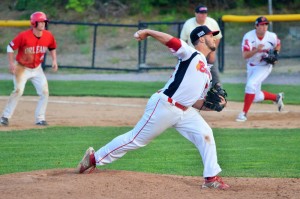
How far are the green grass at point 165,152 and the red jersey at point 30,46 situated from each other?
4.00 feet

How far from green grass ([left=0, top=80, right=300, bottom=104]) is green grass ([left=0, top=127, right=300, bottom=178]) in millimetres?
5165

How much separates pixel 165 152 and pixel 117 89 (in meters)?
8.99

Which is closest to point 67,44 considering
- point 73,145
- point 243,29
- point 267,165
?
point 243,29

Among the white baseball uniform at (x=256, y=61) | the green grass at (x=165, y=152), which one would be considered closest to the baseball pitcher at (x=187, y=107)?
the green grass at (x=165, y=152)

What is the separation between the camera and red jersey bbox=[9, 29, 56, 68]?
14.0 m

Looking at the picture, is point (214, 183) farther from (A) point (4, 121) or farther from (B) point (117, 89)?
(B) point (117, 89)

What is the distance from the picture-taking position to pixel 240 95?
19.4 m

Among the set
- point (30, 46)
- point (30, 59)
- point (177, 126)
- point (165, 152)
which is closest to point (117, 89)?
point (30, 59)

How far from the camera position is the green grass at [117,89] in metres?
19.3

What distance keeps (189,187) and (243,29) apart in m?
18.0

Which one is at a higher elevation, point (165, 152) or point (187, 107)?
point (187, 107)

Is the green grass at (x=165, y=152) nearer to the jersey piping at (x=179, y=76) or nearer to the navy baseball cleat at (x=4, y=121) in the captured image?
the navy baseball cleat at (x=4, y=121)

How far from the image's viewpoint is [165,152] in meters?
11.8

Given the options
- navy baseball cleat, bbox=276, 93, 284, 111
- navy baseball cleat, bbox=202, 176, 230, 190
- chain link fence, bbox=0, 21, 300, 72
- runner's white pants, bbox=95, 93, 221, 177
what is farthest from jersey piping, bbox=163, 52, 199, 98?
chain link fence, bbox=0, 21, 300, 72
